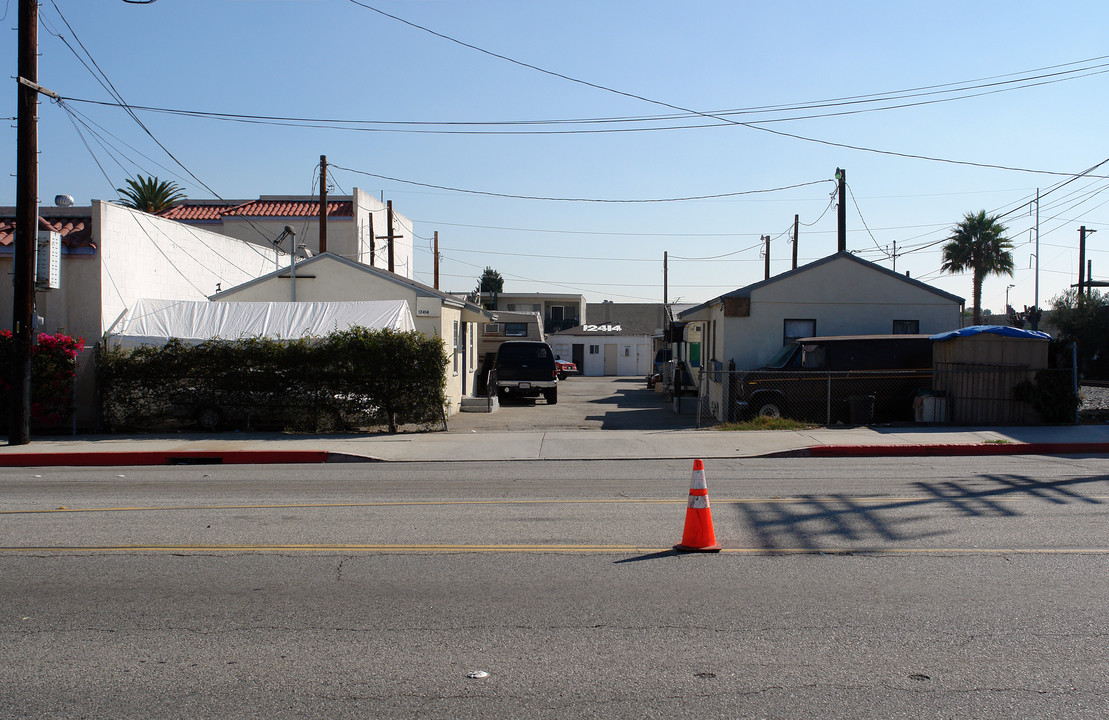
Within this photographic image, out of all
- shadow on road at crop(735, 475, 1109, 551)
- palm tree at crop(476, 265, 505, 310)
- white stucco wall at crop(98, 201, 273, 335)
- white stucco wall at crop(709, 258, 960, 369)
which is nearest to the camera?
shadow on road at crop(735, 475, 1109, 551)

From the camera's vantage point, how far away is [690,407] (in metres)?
23.0

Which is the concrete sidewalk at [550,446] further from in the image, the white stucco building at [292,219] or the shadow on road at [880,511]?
the white stucco building at [292,219]

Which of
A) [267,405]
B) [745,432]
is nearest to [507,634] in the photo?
[745,432]

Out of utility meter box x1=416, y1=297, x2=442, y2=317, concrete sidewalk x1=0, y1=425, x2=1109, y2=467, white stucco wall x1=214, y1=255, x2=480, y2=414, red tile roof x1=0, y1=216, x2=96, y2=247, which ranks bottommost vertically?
concrete sidewalk x1=0, y1=425, x2=1109, y2=467

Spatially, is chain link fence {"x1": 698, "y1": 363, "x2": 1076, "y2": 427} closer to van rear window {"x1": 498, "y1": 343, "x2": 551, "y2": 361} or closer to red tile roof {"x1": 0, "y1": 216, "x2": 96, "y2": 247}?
van rear window {"x1": 498, "y1": 343, "x2": 551, "y2": 361}

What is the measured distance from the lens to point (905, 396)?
17.9 meters

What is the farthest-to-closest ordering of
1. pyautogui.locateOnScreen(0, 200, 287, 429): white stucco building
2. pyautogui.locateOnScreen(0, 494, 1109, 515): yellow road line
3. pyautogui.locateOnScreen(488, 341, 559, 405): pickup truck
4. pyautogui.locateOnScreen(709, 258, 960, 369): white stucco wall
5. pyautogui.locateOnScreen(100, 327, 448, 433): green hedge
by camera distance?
1. pyautogui.locateOnScreen(488, 341, 559, 405): pickup truck
2. pyautogui.locateOnScreen(709, 258, 960, 369): white stucco wall
3. pyautogui.locateOnScreen(0, 200, 287, 429): white stucco building
4. pyautogui.locateOnScreen(100, 327, 448, 433): green hedge
5. pyautogui.locateOnScreen(0, 494, 1109, 515): yellow road line

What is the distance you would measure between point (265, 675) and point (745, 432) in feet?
43.0

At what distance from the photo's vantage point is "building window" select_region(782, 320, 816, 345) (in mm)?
22406

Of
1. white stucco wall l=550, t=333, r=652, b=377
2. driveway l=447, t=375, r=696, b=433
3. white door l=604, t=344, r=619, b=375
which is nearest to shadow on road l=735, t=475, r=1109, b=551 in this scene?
driveway l=447, t=375, r=696, b=433

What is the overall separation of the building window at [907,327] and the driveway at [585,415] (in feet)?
18.7

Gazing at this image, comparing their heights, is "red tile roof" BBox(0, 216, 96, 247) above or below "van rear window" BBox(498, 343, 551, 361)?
above

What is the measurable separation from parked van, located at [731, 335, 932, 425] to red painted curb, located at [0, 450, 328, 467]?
9.26 metres

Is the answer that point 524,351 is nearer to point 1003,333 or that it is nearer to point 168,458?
point 168,458
